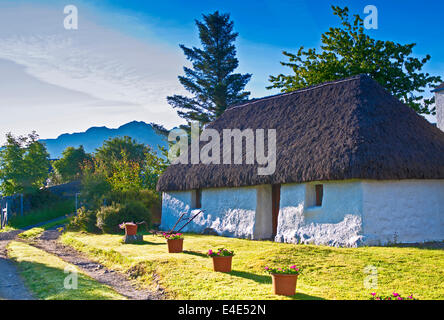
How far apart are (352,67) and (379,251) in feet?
47.1

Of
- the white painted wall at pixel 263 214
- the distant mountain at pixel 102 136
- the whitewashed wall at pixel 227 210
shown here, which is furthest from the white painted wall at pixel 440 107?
the distant mountain at pixel 102 136

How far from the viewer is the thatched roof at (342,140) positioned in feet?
40.4

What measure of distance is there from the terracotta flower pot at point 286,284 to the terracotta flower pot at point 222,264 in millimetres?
2079

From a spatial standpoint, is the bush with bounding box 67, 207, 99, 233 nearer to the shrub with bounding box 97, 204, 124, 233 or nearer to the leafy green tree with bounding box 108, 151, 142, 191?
the shrub with bounding box 97, 204, 124, 233

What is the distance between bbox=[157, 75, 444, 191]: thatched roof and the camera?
1232 cm

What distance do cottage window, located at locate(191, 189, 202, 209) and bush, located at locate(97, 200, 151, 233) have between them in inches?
94.1

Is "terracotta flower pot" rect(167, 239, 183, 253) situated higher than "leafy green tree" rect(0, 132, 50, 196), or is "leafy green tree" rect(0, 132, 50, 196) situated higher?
"leafy green tree" rect(0, 132, 50, 196)

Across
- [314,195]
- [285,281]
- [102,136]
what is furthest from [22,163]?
[102,136]

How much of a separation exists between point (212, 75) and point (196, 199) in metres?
19.4

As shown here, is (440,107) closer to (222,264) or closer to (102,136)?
(222,264)

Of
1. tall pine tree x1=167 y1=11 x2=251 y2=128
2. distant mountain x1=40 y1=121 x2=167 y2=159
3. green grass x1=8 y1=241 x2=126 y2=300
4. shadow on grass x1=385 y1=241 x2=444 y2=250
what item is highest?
distant mountain x1=40 y1=121 x2=167 y2=159

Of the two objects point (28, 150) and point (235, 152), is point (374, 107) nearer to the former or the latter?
point (235, 152)

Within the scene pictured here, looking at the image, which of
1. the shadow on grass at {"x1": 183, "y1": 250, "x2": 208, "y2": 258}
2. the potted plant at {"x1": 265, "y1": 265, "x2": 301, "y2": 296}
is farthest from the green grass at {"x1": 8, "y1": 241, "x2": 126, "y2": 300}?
the shadow on grass at {"x1": 183, "y1": 250, "x2": 208, "y2": 258}

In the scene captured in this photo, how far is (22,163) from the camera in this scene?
39.8m
